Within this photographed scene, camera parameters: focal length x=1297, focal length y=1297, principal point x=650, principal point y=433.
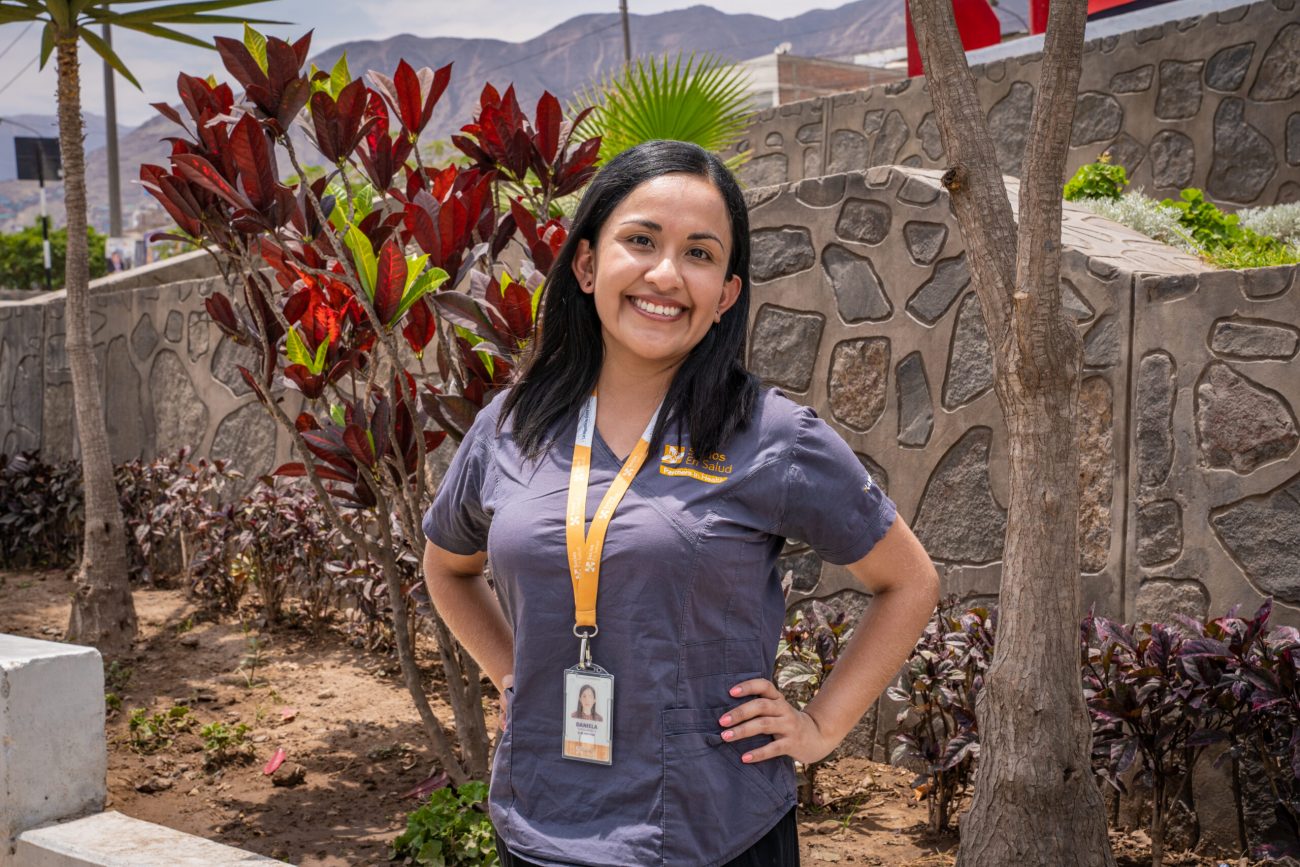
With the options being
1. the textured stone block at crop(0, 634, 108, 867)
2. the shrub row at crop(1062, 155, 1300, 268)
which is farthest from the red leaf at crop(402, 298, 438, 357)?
the shrub row at crop(1062, 155, 1300, 268)

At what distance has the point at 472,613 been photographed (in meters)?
2.21

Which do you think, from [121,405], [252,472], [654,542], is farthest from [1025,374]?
[121,405]

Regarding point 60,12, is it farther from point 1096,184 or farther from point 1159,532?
point 1159,532

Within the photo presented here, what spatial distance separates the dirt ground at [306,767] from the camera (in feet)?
11.5

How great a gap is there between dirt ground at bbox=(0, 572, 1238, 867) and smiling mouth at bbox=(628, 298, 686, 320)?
1.91m

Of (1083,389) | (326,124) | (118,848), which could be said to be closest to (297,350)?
(326,124)

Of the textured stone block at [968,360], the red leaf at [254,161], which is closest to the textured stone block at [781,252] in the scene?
the textured stone block at [968,360]

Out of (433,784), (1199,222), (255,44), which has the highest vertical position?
(255,44)

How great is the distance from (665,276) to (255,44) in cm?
193

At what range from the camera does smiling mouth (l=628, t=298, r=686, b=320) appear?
190cm

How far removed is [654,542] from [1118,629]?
184 cm

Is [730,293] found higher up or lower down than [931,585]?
higher up

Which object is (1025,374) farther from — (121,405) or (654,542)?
(121,405)

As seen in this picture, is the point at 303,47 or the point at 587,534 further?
the point at 303,47
